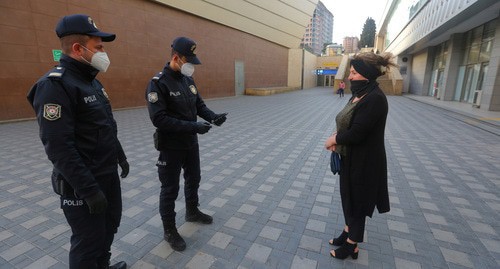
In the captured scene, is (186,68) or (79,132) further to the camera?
(186,68)

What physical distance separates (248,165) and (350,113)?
10.6ft

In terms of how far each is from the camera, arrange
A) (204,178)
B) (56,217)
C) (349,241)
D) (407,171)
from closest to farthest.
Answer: (349,241) → (56,217) → (204,178) → (407,171)

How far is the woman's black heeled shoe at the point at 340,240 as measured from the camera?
2.73 meters

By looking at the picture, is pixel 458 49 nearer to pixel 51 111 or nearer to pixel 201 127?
pixel 201 127

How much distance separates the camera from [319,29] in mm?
134500

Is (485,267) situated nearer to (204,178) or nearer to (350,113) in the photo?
(350,113)

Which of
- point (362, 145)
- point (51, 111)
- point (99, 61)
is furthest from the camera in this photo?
point (362, 145)

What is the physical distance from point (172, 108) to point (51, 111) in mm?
1154

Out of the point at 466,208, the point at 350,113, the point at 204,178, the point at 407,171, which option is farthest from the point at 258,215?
the point at 407,171

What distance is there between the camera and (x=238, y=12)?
63.4ft

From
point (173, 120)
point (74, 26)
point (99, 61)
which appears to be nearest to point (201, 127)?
point (173, 120)

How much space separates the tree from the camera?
67625 millimetres

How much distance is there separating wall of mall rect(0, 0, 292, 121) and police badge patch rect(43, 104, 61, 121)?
10.4m

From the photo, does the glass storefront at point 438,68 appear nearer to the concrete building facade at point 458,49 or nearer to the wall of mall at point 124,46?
the concrete building facade at point 458,49
